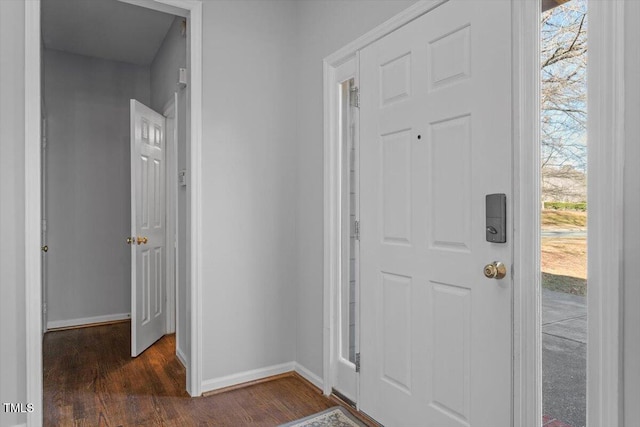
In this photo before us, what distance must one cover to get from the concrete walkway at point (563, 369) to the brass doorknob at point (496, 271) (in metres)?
0.22

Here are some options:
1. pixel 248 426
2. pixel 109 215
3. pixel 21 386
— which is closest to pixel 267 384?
pixel 248 426

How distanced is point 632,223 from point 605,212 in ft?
0.23

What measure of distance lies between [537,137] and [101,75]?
434 centimetres

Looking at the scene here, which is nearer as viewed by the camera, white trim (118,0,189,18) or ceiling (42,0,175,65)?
white trim (118,0,189,18)

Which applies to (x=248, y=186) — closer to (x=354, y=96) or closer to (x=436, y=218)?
(x=354, y=96)

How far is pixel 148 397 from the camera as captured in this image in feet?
8.31

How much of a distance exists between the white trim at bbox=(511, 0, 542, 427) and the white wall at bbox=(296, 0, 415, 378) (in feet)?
3.95

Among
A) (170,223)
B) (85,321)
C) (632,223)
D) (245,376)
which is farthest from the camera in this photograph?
(85,321)

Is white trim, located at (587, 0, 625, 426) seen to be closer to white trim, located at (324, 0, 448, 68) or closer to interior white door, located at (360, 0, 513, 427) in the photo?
interior white door, located at (360, 0, 513, 427)

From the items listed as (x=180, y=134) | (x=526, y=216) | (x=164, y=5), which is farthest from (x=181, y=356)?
(x=526, y=216)

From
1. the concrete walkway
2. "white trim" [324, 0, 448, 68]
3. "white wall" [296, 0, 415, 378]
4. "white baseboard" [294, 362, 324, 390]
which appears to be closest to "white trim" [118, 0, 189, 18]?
"white wall" [296, 0, 415, 378]

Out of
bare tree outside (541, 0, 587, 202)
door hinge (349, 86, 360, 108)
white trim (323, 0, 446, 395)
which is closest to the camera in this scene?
bare tree outside (541, 0, 587, 202)

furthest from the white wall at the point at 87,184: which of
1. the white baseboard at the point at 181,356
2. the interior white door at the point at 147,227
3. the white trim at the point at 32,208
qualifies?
the white trim at the point at 32,208

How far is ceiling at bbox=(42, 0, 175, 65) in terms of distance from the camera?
3307 millimetres
